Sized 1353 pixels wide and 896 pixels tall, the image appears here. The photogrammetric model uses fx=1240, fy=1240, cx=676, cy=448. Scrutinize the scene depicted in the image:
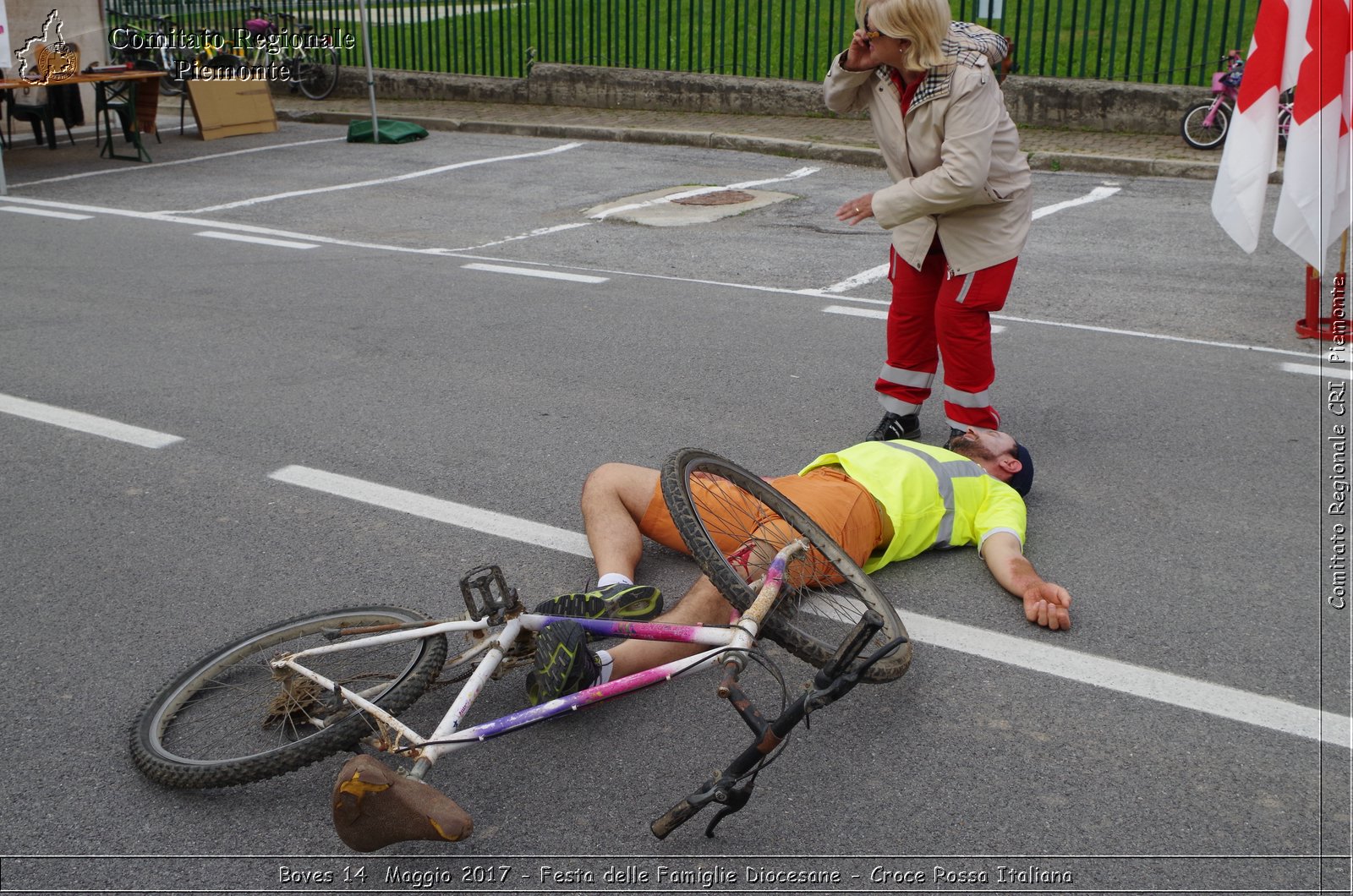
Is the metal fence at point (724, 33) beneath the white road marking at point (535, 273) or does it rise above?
above

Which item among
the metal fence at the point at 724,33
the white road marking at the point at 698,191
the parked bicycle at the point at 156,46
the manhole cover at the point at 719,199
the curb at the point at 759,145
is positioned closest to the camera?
the white road marking at the point at 698,191

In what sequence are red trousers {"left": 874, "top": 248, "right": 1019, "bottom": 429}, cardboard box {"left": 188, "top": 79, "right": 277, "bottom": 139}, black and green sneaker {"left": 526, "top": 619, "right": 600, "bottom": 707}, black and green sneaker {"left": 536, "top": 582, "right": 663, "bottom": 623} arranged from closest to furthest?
1. black and green sneaker {"left": 526, "top": 619, "right": 600, "bottom": 707}
2. black and green sneaker {"left": 536, "top": 582, "right": 663, "bottom": 623}
3. red trousers {"left": 874, "top": 248, "right": 1019, "bottom": 429}
4. cardboard box {"left": 188, "top": 79, "right": 277, "bottom": 139}

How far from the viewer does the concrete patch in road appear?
10055 mm

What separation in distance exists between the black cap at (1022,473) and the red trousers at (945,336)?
60cm

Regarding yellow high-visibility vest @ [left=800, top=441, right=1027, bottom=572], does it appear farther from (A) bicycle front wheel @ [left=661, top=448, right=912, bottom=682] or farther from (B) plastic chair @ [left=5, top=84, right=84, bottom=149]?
(B) plastic chair @ [left=5, top=84, right=84, bottom=149]

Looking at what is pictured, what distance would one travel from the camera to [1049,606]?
370cm

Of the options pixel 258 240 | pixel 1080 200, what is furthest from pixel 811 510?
pixel 1080 200

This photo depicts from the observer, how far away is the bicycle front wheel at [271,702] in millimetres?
2902

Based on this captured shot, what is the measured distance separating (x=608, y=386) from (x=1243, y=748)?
3510 mm

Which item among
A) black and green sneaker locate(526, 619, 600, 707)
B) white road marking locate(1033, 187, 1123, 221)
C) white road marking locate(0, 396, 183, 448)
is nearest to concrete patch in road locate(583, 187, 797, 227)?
white road marking locate(1033, 187, 1123, 221)

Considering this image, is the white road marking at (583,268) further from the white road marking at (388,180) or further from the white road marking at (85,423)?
the white road marking at (85,423)

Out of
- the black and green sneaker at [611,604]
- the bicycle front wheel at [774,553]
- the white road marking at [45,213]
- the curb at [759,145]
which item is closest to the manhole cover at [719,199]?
the curb at [759,145]

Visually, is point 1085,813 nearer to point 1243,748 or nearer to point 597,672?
point 1243,748

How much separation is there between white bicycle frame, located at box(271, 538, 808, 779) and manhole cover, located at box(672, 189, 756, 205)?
774 centimetres
